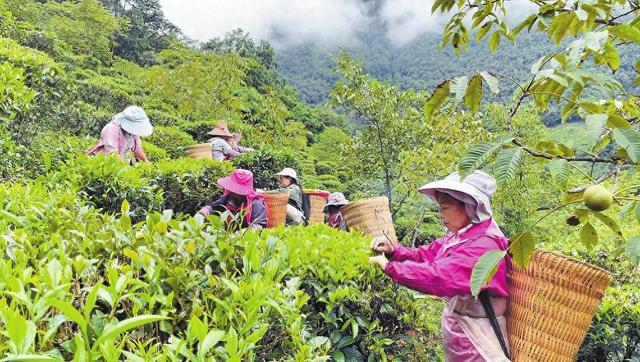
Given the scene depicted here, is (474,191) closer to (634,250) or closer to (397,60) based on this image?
(634,250)

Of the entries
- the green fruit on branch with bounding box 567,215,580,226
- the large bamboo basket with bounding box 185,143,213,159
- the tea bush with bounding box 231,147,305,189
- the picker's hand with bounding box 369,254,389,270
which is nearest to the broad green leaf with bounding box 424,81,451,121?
the green fruit on branch with bounding box 567,215,580,226

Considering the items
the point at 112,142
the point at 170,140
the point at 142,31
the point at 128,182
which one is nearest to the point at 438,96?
the point at 128,182

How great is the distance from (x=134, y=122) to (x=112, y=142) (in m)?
0.34

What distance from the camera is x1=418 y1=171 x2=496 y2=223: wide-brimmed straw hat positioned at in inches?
90.7

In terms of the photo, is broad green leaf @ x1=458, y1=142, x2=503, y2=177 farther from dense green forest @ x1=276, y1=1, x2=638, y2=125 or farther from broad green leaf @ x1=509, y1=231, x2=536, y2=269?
dense green forest @ x1=276, y1=1, x2=638, y2=125

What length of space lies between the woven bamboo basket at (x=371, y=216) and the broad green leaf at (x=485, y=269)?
318 centimetres

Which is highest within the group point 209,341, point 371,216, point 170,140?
point 209,341

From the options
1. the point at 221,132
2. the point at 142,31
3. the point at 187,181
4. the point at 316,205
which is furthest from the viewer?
the point at 142,31

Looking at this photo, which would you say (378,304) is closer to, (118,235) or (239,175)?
(118,235)

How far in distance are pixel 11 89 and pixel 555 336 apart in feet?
13.9

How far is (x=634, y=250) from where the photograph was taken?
45.9 inches

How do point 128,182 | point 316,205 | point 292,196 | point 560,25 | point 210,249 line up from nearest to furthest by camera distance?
1. point 560,25
2. point 210,249
3. point 128,182
4. point 292,196
5. point 316,205

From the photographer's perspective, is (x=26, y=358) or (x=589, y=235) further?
A: (x=589, y=235)

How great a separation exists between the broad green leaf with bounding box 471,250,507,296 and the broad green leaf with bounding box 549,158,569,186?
21 centimetres
